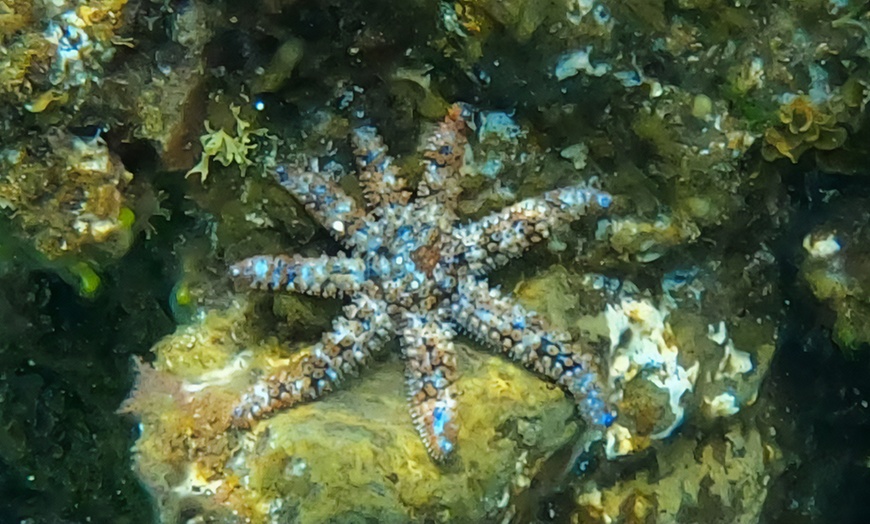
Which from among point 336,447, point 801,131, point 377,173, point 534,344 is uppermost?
point 801,131

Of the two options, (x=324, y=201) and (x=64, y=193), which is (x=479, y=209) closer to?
(x=324, y=201)

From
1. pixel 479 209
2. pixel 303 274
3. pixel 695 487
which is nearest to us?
pixel 303 274

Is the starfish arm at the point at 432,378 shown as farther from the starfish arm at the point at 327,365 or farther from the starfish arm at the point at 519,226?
the starfish arm at the point at 519,226

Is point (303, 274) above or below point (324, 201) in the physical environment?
below

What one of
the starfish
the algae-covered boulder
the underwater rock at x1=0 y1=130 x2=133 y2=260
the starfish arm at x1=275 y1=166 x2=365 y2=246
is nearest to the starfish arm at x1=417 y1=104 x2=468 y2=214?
the starfish

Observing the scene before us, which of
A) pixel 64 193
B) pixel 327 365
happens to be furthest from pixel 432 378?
pixel 64 193

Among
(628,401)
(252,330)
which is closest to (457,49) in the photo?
(252,330)

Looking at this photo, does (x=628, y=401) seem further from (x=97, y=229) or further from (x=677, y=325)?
(x=97, y=229)
